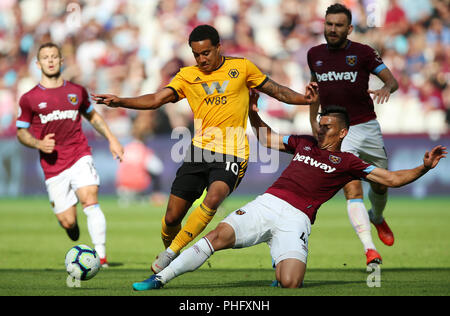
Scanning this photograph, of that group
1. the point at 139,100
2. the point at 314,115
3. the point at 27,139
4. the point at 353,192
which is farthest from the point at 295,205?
the point at 27,139

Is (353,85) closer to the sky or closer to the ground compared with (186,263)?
closer to the sky

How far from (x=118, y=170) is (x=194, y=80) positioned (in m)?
12.3

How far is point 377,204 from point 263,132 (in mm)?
2629

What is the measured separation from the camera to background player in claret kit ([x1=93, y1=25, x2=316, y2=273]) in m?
8.16

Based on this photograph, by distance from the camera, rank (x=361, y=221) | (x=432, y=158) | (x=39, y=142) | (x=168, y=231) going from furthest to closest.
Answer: (x=39, y=142)
(x=361, y=221)
(x=168, y=231)
(x=432, y=158)

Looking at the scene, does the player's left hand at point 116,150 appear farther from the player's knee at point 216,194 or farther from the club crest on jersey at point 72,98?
the player's knee at point 216,194

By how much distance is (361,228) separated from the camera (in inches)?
366

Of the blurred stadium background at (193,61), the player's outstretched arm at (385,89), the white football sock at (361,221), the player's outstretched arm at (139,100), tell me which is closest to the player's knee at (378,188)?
the white football sock at (361,221)

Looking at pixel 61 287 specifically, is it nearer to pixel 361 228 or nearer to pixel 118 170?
pixel 361 228

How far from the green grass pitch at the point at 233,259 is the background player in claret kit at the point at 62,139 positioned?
2.69 ft

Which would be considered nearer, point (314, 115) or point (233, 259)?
point (314, 115)

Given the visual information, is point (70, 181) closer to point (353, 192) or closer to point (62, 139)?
point (62, 139)

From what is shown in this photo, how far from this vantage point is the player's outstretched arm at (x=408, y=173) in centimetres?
682

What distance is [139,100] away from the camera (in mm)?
7945
